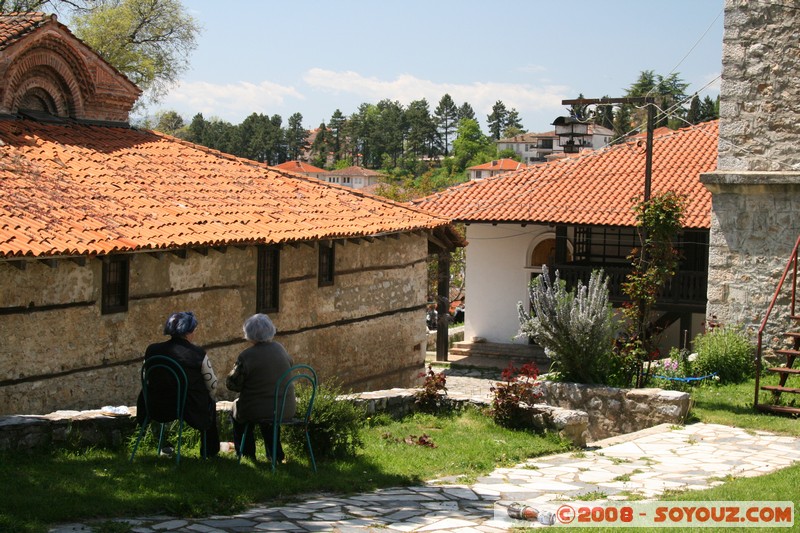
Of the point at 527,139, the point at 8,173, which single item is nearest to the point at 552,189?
the point at 8,173

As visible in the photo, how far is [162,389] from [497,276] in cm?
1742

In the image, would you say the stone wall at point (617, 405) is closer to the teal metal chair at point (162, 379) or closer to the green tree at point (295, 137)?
the teal metal chair at point (162, 379)

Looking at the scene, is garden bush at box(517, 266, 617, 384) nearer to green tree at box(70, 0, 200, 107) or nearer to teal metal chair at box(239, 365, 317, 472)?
teal metal chair at box(239, 365, 317, 472)

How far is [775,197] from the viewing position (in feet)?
47.1

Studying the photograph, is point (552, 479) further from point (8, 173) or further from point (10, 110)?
point (10, 110)

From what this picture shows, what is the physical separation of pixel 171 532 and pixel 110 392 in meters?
4.86

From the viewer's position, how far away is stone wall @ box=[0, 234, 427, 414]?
9188 millimetres

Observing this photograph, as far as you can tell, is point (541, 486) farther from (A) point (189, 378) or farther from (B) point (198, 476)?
(A) point (189, 378)

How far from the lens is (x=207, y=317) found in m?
11.4

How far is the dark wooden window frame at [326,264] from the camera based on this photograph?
44.7 feet

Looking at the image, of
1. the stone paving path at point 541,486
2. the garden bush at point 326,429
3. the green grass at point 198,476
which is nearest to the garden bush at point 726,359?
the stone paving path at point 541,486

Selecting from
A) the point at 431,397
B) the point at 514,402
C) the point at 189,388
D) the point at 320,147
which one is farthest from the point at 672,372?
the point at 320,147

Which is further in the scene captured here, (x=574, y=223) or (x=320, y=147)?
(x=320, y=147)

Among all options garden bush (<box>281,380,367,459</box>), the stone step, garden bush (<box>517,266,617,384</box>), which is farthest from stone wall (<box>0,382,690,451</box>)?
the stone step
